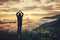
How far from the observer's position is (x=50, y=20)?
357cm

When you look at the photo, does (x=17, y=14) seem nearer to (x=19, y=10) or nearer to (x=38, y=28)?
(x=19, y=10)

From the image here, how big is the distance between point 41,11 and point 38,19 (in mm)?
159

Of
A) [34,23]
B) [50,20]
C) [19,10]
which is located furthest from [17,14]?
[50,20]

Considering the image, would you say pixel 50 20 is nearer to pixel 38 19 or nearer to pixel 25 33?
pixel 38 19

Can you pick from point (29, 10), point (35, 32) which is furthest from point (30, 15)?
point (35, 32)

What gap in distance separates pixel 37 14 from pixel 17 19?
15.0 inches

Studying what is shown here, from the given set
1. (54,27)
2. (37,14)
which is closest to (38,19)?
(37,14)

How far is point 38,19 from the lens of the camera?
3.59 metres

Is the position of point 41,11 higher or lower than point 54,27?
higher

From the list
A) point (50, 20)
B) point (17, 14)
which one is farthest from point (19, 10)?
point (50, 20)

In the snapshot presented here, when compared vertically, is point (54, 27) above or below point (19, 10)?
below

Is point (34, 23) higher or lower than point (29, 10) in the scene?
lower

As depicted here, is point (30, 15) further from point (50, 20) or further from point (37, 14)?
point (50, 20)

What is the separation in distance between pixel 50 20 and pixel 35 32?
355mm
